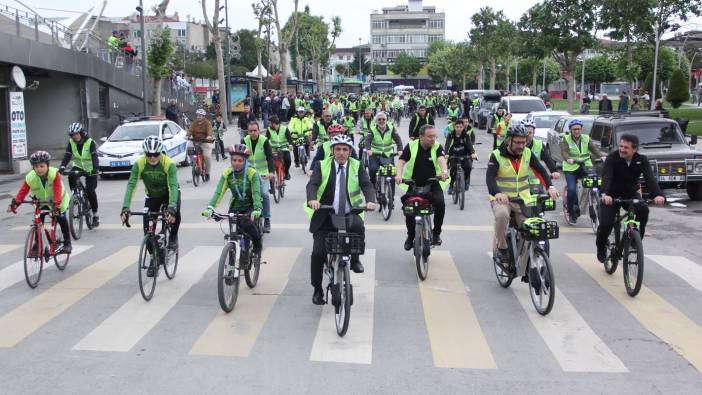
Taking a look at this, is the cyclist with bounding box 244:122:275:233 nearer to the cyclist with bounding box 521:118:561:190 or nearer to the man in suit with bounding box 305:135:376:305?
the cyclist with bounding box 521:118:561:190

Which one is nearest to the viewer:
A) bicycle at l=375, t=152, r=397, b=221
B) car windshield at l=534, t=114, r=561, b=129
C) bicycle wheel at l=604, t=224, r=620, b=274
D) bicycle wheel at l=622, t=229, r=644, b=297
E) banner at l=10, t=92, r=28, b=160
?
bicycle wheel at l=622, t=229, r=644, b=297

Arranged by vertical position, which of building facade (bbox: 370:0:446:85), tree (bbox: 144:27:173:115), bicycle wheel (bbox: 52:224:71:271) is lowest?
bicycle wheel (bbox: 52:224:71:271)

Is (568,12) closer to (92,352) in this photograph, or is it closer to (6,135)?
(6,135)

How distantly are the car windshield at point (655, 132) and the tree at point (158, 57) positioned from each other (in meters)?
21.9

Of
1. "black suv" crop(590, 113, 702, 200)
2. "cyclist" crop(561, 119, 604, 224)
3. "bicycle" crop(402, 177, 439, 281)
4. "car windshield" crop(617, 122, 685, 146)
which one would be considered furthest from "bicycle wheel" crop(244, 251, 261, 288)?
"car windshield" crop(617, 122, 685, 146)

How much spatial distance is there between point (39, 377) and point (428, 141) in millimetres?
5419

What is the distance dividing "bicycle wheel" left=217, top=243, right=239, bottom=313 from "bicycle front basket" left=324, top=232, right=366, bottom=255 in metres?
1.21

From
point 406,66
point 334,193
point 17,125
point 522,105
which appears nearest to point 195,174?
point 17,125

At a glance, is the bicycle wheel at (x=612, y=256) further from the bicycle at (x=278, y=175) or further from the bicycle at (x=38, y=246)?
the bicycle at (x=278, y=175)

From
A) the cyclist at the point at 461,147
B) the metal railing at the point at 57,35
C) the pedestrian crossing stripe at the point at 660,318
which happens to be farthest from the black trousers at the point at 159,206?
the metal railing at the point at 57,35

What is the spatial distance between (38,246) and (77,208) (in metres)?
3.35

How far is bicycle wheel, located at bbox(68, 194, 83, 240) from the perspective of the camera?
11836 mm

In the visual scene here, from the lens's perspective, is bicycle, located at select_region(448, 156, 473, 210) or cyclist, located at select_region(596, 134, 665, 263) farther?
bicycle, located at select_region(448, 156, 473, 210)

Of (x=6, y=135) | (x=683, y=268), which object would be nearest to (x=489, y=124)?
(x=6, y=135)
